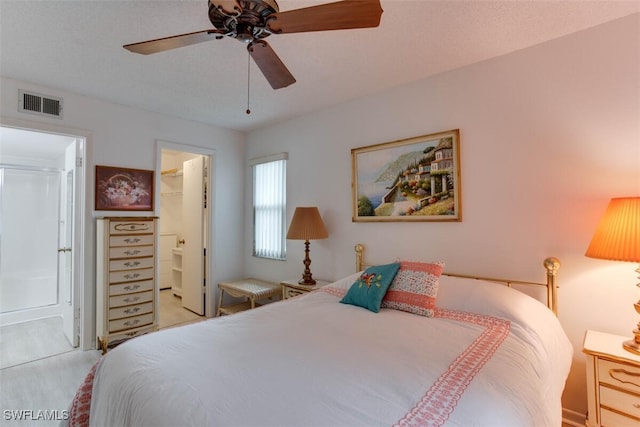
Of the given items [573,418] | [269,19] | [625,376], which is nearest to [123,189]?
[269,19]

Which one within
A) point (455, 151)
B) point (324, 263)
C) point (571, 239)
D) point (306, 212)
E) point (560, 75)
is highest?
point (560, 75)

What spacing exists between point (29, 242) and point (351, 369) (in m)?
5.12

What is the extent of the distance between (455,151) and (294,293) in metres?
2.06

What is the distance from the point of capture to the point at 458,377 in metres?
1.17

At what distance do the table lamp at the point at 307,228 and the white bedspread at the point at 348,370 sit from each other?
1.19 meters

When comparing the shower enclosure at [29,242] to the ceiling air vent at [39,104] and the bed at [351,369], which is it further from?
the bed at [351,369]

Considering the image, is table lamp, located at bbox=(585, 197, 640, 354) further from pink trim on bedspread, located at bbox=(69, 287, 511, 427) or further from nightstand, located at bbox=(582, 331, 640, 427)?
pink trim on bedspread, located at bbox=(69, 287, 511, 427)

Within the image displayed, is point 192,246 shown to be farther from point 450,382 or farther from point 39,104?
point 450,382

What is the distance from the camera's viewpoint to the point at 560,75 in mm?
2031

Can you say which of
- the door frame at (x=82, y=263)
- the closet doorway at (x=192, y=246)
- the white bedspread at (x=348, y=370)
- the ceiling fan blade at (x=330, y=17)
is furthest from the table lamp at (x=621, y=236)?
the door frame at (x=82, y=263)

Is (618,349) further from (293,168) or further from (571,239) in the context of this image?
(293,168)

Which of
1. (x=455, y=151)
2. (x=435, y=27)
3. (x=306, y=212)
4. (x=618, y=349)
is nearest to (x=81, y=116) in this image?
(x=306, y=212)

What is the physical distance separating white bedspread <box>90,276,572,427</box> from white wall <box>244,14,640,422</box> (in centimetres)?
37

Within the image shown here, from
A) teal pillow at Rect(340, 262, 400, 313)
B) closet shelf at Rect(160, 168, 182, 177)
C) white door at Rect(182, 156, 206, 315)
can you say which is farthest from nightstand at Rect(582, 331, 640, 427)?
closet shelf at Rect(160, 168, 182, 177)
